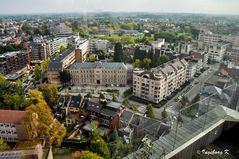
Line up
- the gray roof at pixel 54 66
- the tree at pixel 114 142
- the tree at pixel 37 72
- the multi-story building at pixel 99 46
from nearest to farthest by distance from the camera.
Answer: the tree at pixel 114 142 → the gray roof at pixel 54 66 → the tree at pixel 37 72 → the multi-story building at pixel 99 46

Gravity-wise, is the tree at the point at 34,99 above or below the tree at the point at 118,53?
below

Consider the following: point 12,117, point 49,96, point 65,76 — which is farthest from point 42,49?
point 12,117

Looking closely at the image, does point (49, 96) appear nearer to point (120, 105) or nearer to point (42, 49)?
point (120, 105)

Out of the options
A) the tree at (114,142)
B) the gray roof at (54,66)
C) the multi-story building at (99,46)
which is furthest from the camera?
the multi-story building at (99,46)

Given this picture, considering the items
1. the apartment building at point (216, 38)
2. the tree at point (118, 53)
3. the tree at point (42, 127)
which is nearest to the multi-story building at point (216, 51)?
the apartment building at point (216, 38)

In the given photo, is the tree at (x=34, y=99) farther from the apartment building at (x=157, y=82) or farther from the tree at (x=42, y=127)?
the apartment building at (x=157, y=82)

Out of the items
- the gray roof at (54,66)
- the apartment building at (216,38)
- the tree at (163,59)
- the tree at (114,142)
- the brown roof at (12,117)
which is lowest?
the tree at (114,142)

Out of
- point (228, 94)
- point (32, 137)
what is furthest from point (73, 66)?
point (228, 94)
